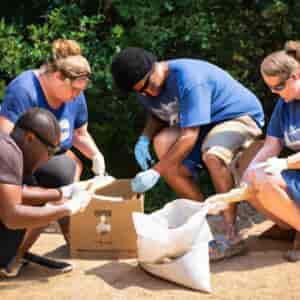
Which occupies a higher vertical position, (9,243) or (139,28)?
(139,28)

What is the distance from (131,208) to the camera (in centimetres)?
416

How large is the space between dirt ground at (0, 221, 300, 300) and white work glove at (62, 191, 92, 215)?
38 centimetres

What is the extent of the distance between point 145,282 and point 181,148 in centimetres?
90

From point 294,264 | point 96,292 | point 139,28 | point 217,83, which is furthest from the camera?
point 139,28

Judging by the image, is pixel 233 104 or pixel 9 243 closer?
pixel 9 243

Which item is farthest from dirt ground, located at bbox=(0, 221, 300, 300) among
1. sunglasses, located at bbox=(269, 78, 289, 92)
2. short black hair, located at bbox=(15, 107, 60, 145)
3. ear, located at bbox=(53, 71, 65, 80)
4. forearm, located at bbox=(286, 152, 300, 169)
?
ear, located at bbox=(53, 71, 65, 80)

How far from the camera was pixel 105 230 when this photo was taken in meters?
4.24

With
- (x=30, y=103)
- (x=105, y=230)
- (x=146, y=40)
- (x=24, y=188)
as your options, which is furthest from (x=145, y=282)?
(x=146, y=40)

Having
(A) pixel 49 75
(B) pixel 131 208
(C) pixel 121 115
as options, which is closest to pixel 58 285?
(B) pixel 131 208

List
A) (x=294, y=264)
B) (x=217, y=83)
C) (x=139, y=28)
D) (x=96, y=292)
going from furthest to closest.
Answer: (x=139, y=28) < (x=217, y=83) < (x=294, y=264) < (x=96, y=292)

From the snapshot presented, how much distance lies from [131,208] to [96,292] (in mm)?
633

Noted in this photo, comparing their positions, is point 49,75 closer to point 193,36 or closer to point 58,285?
point 58,285

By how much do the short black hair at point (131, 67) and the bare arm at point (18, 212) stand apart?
1.05 meters

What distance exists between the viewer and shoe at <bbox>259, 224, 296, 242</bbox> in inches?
176
